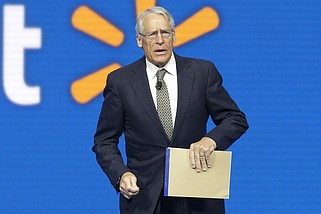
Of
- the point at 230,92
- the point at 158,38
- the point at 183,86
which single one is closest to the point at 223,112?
the point at 183,86

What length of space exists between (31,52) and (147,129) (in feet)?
4.08

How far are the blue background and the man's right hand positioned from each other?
4.12 ft

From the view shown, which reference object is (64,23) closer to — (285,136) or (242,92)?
(242,92)

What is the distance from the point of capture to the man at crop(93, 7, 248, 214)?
227cm

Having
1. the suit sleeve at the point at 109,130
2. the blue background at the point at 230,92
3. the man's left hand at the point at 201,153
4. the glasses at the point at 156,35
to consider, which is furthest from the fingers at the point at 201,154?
the blue background at the point at 230,92

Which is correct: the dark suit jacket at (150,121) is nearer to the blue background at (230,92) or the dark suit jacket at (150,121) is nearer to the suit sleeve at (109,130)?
the suit sleeve at (109,130)

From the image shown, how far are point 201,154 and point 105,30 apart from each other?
1.34m

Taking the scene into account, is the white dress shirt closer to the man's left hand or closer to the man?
the man

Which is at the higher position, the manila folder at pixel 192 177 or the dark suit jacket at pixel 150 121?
the dark suit jacket at pixel 150 121

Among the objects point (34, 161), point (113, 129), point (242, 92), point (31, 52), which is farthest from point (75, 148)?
point (113, 129)

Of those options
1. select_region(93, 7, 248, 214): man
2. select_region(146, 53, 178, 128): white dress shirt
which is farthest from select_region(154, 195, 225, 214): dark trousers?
select_region(146, 53, 178, 128): white dress shirt

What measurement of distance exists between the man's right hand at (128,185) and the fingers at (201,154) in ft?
0.55

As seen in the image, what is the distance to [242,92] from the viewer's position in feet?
11.1

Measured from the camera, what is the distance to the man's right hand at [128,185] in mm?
2115
